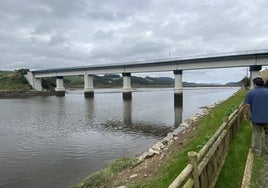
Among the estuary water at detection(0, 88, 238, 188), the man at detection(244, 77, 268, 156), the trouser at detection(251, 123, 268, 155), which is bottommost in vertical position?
the estuary water at detection(0, 88, 238, 188)

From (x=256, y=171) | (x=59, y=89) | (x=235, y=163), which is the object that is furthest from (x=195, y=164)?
(x=59, y=89)

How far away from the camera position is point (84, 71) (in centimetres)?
9988

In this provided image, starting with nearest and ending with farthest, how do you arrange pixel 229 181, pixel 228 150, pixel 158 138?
pixel 229 181 → pixel 228 150 → pixel 158 138

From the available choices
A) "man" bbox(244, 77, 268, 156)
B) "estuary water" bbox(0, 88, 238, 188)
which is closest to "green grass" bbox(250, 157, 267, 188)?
"man" bbox(244, 77, 268, 156)

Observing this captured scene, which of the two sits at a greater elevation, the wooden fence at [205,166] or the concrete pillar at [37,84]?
the concrete pillar at [37,84]

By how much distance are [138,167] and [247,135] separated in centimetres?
542

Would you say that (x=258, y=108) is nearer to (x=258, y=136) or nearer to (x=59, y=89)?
(x=258, y=136)

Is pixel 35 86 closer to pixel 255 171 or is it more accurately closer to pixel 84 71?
pixel 84 71

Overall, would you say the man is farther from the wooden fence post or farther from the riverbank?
the riverbank

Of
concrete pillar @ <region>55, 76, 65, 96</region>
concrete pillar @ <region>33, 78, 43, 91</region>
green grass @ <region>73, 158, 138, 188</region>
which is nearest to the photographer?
green grass @ <region>73, 158, 138, 188</region>

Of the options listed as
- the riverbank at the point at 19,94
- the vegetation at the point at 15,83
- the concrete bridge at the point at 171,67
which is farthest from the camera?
the vegetation at the point at 15,83

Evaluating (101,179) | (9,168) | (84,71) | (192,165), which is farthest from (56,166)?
(84,71)

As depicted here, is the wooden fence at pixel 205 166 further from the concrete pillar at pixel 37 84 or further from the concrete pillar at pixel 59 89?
the concrete pillar at pixel 37 84

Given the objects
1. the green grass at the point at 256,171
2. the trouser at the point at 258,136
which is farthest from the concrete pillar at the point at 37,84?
the green grass at the point at 256,171
